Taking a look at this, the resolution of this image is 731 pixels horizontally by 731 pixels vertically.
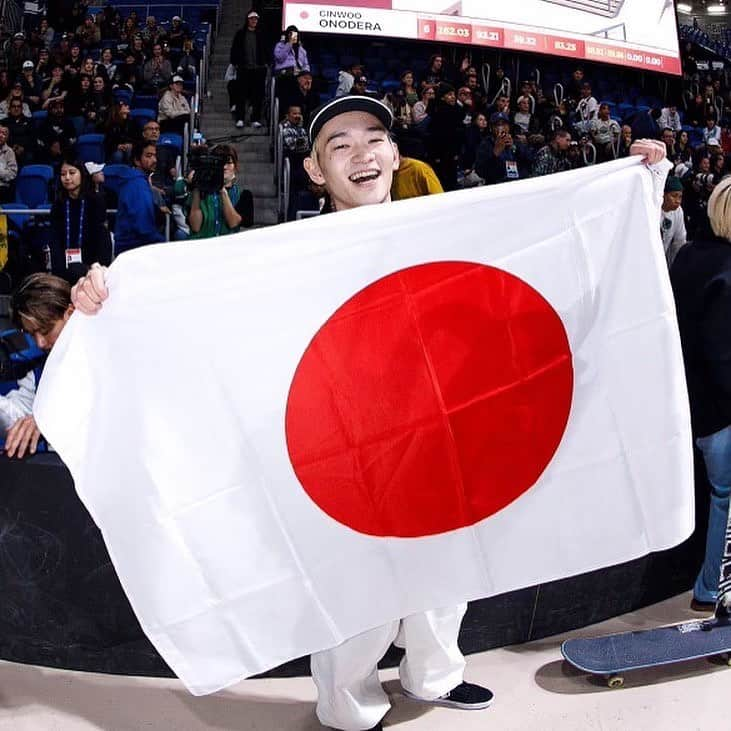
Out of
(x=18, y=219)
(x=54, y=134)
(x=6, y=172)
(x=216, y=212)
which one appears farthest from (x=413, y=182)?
(x=54, y=134)

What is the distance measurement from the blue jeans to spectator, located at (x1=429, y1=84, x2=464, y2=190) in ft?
18.2

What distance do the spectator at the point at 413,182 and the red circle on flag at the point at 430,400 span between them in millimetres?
1288

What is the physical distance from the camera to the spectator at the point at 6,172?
22.9 feet

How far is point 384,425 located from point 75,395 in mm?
614

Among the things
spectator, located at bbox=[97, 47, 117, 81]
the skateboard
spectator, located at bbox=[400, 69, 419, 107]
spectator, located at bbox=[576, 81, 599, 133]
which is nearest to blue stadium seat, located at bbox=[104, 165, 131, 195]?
spectator, located at bbox=[97, 47, 117, 81]

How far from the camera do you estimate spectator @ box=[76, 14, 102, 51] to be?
35.3ft

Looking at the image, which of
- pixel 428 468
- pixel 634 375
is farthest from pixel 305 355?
pixel 634 375

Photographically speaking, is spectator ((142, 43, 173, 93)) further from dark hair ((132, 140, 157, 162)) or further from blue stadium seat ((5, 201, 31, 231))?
blue stadium seat ((5, 201, 31, 231))

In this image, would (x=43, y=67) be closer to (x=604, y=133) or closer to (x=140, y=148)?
(x=140, y=148)

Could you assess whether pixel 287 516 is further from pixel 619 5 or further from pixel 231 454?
pixel 619 5

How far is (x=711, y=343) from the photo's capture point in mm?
2545

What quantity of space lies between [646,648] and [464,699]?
0.54 m

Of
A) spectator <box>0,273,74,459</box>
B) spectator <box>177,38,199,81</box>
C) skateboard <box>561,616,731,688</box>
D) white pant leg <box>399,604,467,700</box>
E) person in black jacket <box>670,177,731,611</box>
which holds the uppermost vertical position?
spectator <box>177,38,199,81</box>

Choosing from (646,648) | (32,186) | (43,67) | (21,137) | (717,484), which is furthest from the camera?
(43,67)
